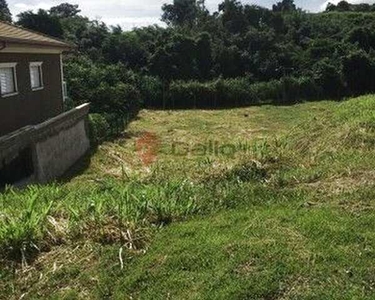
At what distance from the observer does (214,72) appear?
36125 millimetres

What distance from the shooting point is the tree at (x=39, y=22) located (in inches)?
1341

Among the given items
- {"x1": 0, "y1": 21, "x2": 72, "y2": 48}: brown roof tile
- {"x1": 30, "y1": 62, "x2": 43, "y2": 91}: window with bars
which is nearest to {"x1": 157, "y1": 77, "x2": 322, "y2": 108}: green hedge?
{"x1": 0, "y1": 21, "x2": 72, "y2": 48}: brown roof tile

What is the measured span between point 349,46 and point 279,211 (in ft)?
109

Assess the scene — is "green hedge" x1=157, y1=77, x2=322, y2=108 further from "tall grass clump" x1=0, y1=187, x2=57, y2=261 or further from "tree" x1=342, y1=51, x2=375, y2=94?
"tall grass clump" x1=0, y1=187, x2=57, y2=261

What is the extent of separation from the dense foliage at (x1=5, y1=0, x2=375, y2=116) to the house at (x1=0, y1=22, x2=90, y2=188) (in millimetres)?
9471

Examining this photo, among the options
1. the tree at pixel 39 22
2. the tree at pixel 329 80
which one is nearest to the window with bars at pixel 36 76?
the tree at pixel 39 22

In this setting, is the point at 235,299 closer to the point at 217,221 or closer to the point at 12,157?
the point at 217,221

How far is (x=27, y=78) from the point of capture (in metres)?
14.2

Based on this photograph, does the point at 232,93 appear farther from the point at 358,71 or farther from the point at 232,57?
the point at 358,71

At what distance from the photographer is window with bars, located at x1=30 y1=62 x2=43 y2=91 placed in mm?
14759

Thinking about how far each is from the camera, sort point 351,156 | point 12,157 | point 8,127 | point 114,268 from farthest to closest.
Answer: point 8,127, point 12,157, point 351,156, point 114,268

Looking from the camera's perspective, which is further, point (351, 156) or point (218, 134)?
point (218, 134)

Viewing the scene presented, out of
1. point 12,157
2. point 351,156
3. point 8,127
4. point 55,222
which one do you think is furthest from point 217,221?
point 8,127

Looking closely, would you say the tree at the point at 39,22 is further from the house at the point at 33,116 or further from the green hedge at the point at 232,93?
the house at the point at 33,116
